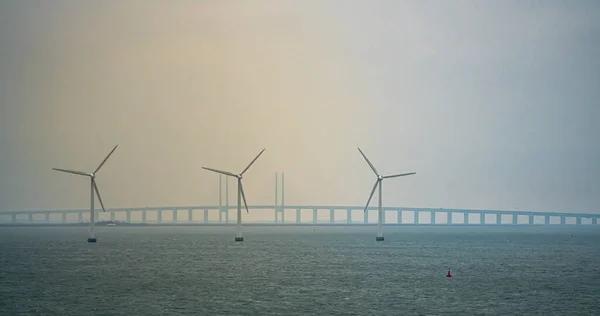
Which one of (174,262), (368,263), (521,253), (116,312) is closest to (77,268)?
(174,262)

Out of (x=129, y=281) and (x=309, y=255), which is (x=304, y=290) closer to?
(x=129, y=281)

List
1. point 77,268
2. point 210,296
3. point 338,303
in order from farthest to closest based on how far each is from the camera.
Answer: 1. point 77,268
2. point 210,296
3. point 338,303

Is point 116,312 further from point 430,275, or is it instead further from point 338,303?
point 430,275

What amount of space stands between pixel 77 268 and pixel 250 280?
104 feet

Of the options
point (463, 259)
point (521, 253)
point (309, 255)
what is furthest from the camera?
point (521, 253)

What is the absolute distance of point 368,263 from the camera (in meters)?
144

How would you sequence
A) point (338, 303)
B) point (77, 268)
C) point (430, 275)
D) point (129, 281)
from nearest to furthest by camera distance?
point (338, 303)
point (129, 281)
point (430, 275)
point (77, 268)

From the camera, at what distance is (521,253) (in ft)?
602

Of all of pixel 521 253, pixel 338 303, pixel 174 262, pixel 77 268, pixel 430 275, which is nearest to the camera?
pixel 338 303

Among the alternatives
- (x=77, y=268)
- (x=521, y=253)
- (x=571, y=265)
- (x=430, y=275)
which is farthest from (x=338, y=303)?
(x=521, y=253)

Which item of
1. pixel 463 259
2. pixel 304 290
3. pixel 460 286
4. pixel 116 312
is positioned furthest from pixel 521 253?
pixel 116 312

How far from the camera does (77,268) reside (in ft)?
426

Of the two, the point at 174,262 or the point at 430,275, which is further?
the point at 174,262

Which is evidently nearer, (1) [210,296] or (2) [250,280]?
(1) [210,296]
